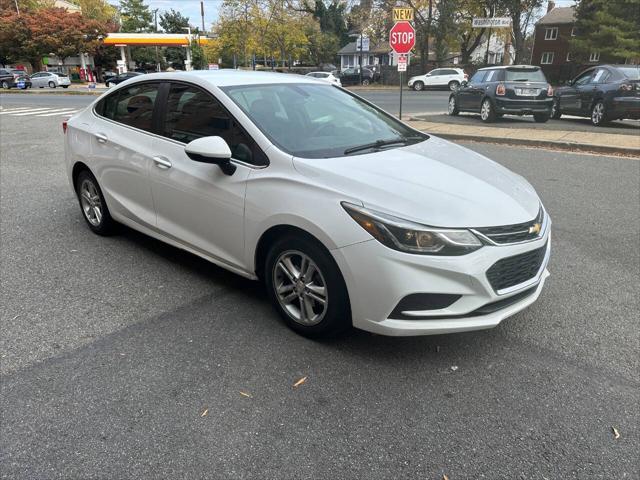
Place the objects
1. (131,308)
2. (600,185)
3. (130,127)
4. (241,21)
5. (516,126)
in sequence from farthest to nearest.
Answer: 1. (241,21)
2. (516,126)
3. (600,185)
4. (130,127)
5. (131,308)

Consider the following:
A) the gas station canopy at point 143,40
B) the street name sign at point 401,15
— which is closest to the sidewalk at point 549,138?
the street name sign at point 401,15

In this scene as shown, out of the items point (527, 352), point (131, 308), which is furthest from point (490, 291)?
point (131, 308)

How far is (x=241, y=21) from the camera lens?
51.7m

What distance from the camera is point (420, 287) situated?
2.75 meters

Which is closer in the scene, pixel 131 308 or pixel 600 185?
pixel 131 308

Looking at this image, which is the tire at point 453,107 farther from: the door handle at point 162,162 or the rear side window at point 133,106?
the door handle at point 162,162

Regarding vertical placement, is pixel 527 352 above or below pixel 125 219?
below

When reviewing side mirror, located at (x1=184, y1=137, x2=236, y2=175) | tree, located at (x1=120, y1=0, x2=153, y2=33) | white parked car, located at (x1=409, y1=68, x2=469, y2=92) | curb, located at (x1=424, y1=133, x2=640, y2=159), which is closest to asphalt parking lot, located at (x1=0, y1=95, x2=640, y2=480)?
side mirror, located at (x1=184, y1=137, x2=236, y2=175)

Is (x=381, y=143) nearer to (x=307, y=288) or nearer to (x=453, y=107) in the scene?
(x=307, y=288)

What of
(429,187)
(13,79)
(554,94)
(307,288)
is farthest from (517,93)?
(13,79)

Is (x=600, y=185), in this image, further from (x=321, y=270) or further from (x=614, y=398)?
(x=321, y=270)

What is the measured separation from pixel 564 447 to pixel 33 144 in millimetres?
12805

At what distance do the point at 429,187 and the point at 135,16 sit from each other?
97.4m

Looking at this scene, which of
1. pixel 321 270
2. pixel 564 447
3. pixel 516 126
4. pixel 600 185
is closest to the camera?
pixel 564 447
